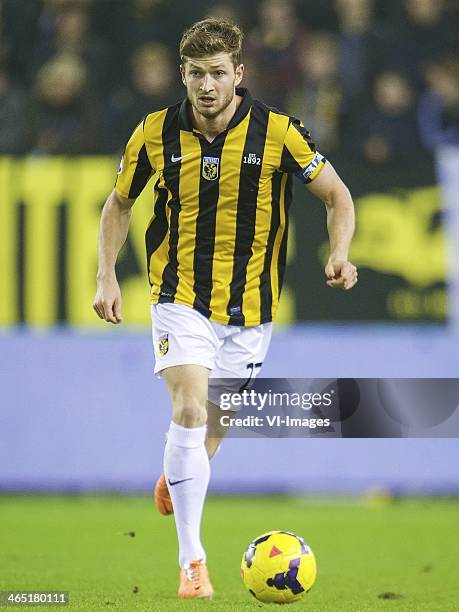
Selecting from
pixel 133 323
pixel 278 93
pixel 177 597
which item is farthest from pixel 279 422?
pixel 278 93

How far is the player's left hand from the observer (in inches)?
189

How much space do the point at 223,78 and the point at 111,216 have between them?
82 centimetres

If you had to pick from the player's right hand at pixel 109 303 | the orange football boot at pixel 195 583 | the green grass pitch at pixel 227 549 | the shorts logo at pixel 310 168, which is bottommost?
the green grass pitch at pixel 227 549

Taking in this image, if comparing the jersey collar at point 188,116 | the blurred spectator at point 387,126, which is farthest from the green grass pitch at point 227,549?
the blurred spectator at point 387,126

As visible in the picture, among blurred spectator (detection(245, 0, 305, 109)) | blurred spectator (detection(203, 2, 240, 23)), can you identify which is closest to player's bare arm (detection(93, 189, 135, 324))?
blurred spectator (detection(245, 0, 305, 109))

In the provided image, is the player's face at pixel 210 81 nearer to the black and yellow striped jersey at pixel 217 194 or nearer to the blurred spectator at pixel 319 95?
the black and yellow striped jersey at pixel 217 194

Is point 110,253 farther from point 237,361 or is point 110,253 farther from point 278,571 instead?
point 278,571

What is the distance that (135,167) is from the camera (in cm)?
521

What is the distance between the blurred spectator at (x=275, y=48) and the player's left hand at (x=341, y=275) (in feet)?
16.5

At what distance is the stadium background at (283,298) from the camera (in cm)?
927

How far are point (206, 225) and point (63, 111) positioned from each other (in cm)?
483

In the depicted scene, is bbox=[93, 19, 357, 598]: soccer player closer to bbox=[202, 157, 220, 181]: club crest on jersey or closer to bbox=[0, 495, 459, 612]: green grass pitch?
bbox=[202, 157, 220, 181]: club crest on jersey

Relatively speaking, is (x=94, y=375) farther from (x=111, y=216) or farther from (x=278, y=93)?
(x=111, y=216)

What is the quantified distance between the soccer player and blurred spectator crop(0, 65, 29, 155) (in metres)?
4.39
